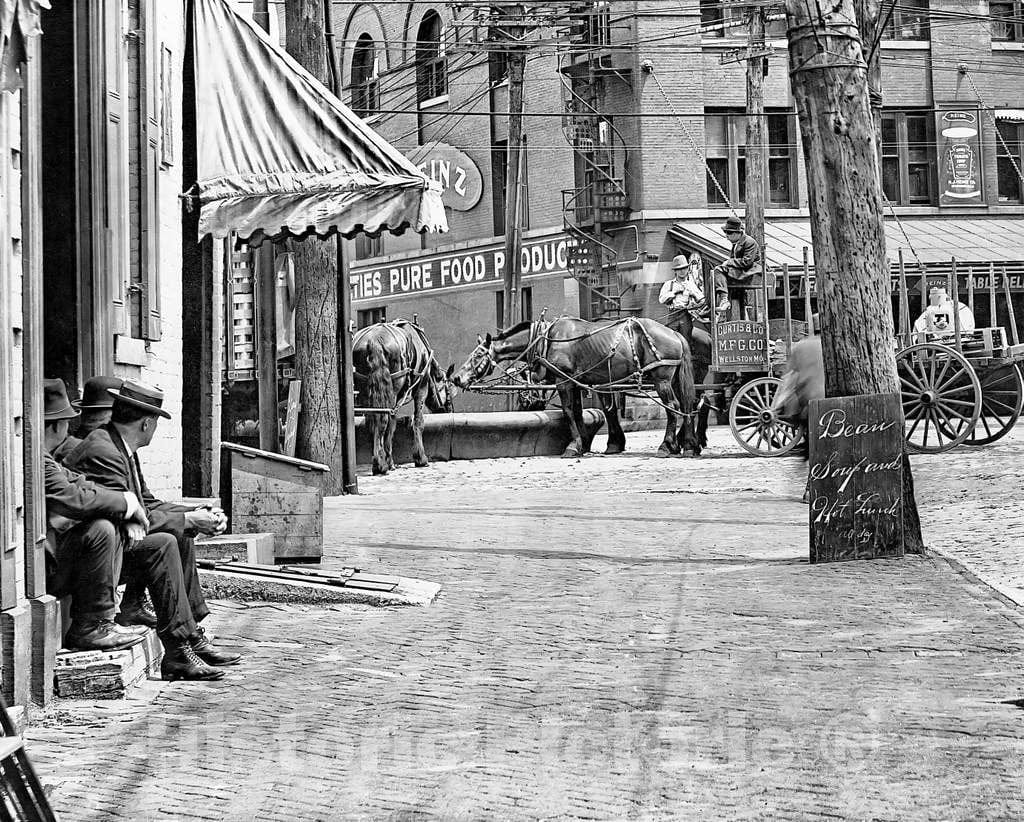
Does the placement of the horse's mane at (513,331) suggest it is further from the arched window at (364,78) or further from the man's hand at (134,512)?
the man's hand at (134,512)

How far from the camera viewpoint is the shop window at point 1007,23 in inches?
1433

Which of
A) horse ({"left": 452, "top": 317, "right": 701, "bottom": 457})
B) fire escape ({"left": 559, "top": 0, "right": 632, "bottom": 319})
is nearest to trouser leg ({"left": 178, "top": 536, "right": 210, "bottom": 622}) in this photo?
horse ({"left": 452, "top": 317, "right": 701, "bottom": 457})

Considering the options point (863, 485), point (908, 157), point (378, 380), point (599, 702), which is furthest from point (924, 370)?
point (908, 157)

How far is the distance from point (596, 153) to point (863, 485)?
25807mm

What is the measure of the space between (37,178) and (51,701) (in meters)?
2.11

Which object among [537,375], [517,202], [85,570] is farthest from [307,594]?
[517,202]

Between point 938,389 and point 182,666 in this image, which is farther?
point 938,389

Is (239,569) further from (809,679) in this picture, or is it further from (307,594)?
(809,679)

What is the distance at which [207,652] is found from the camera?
23.2ft

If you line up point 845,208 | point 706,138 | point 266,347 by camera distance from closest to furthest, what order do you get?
point 845,208 → point 266,347 → point 706,138

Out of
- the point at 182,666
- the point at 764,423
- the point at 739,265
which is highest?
the point at 739,265

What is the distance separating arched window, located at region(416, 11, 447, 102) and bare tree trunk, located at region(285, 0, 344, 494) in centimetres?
2415

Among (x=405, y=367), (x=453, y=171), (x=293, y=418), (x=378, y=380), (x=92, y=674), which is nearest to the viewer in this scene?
(x=92, y=674)

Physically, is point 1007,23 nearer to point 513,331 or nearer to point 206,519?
point 513,331
